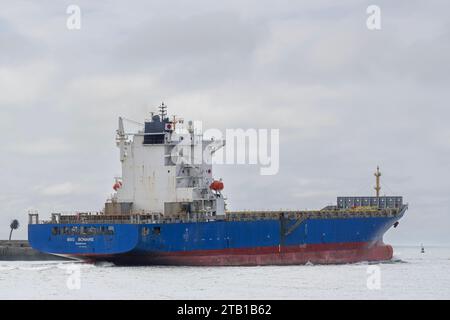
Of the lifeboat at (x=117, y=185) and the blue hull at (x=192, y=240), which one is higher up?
the lifeboat at (x=117, y=185)

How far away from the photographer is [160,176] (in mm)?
62812

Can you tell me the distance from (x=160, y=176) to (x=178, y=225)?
379 cm

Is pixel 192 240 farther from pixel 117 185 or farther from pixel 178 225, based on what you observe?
pixel 117 185

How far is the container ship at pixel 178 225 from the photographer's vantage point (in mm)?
59812

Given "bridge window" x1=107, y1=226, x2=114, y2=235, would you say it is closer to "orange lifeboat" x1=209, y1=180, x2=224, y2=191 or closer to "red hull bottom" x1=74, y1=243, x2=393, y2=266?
"red hull bottom" x1=74, y1=243, x2=393, y2=266

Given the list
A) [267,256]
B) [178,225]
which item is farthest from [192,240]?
[267,256]

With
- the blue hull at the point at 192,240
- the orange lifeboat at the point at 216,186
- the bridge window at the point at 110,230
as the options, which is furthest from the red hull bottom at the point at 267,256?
the orange lifeboat at the point at 216,186

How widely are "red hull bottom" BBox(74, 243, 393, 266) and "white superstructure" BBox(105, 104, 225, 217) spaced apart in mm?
2708

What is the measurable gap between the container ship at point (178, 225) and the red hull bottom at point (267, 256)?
0.06m

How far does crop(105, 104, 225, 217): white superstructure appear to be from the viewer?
62.5 m

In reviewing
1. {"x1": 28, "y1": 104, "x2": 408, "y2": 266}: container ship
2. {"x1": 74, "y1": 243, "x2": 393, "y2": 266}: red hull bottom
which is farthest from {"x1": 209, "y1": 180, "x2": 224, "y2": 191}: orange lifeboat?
{"x1": 74, "y1": 243, "x2": 393, "y2": 266}: red hull bottom

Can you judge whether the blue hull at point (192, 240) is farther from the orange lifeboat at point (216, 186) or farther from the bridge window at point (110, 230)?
the orange lifeboat at point (216, 186)
